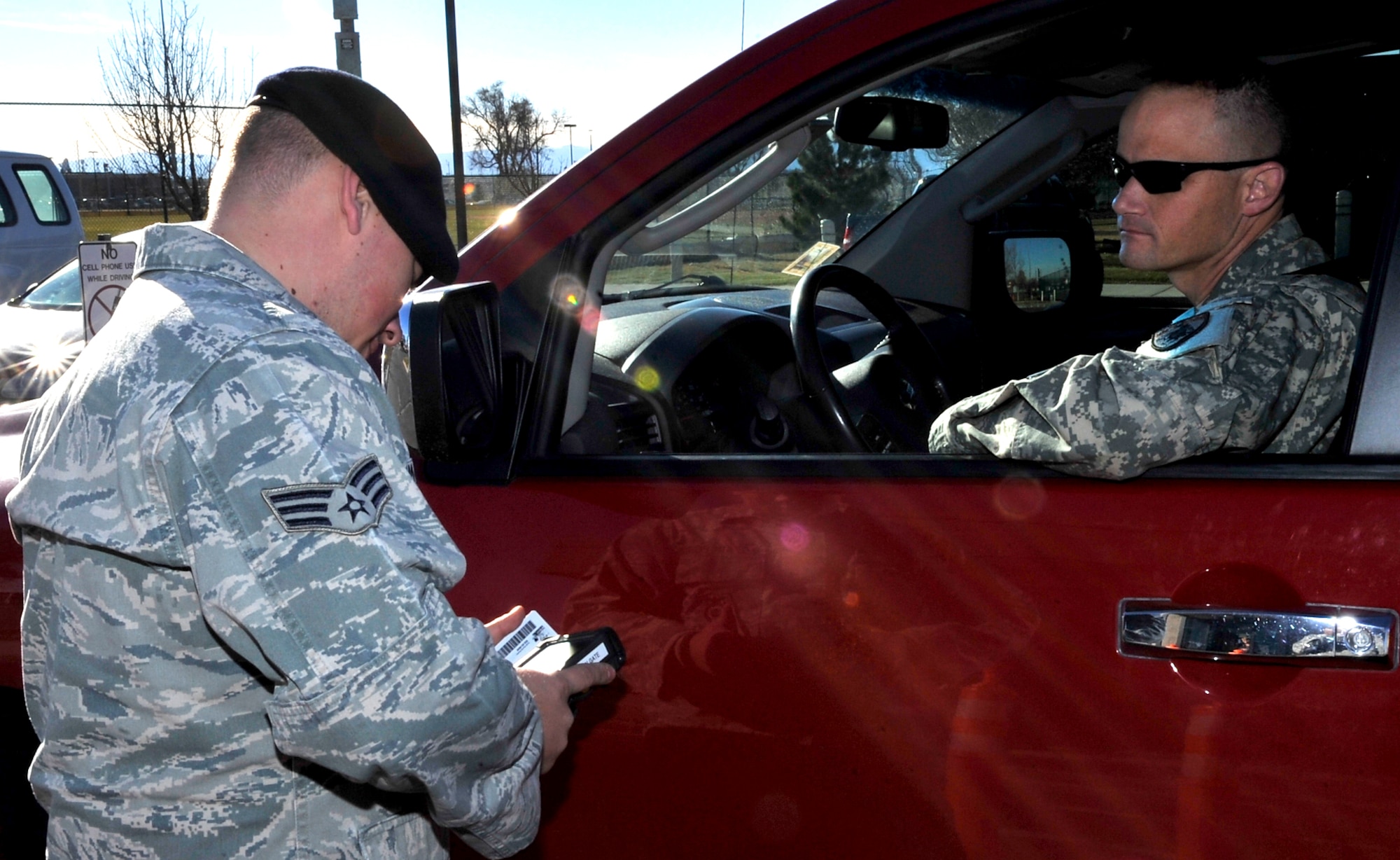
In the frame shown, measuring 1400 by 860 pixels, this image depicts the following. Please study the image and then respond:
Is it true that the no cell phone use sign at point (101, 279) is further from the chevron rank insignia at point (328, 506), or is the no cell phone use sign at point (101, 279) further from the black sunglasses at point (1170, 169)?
the black sunglasses at point (1170, 169)

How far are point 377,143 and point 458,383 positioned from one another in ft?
1.42

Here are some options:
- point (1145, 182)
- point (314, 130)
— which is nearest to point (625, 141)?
point (314, 130)

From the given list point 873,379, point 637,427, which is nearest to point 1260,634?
point 637,427

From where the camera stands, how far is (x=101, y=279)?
2975 millimetres

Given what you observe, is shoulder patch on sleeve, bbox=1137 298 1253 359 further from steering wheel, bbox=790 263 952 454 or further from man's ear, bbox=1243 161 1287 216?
steering wheel, bbox=790 263 952 454

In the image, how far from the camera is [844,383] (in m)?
2.49

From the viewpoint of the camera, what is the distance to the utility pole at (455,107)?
12.4m

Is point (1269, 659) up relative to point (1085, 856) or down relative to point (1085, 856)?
up

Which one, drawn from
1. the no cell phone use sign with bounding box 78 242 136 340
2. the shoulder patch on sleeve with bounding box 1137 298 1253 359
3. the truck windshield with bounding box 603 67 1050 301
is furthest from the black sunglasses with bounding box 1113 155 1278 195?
the no cell phone use sign with bounding box 78 242 136 340

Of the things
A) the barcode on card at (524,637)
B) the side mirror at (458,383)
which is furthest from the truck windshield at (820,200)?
the barcode on card at (524,637)

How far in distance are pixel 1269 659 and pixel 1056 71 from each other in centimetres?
195

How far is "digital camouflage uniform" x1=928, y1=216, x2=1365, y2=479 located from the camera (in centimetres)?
145

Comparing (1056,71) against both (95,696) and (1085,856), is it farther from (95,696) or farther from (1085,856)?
(95,696)

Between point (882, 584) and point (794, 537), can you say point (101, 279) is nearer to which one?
point (794, 537)
